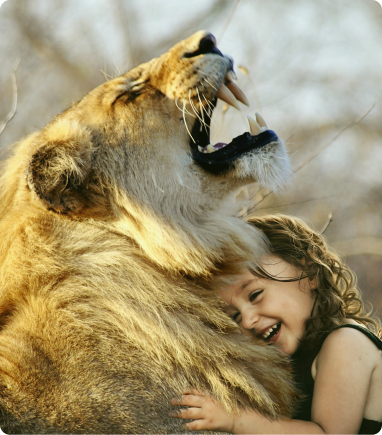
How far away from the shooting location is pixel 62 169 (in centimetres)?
212

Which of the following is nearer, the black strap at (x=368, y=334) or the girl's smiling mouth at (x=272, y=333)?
the black strap at (x=368, y=334)

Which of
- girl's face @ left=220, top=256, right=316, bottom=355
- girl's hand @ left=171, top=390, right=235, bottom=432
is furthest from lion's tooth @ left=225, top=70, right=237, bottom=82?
girl's hand @ left=171, top=390, right=235, bottom=432

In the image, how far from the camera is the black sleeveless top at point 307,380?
217 centimetres

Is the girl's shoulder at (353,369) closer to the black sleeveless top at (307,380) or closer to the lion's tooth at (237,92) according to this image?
the black sleeveless top at (307,380)

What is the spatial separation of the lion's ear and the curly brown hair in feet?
3.09

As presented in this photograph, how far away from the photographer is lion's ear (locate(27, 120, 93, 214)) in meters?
2.09

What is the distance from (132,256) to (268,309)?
69cm

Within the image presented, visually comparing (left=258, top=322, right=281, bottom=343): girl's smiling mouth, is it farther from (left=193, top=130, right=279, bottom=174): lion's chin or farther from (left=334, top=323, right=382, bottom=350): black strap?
(left=193, top=130, right=279, bottom=174): lion's chin

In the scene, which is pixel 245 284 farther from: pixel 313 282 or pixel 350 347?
pixel 350 347

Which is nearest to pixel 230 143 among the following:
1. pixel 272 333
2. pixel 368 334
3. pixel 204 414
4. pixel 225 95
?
pixel 225 95

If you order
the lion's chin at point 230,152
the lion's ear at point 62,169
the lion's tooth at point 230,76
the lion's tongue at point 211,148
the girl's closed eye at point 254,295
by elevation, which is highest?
the lion's ear at point 62,169

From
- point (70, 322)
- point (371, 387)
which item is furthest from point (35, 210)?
point (371, 387)

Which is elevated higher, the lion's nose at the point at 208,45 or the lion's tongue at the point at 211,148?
the lion's nose at the point at 208,45

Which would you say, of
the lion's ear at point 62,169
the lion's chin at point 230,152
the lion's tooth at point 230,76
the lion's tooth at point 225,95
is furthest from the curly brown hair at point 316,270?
the lion's ear at point 62,169
